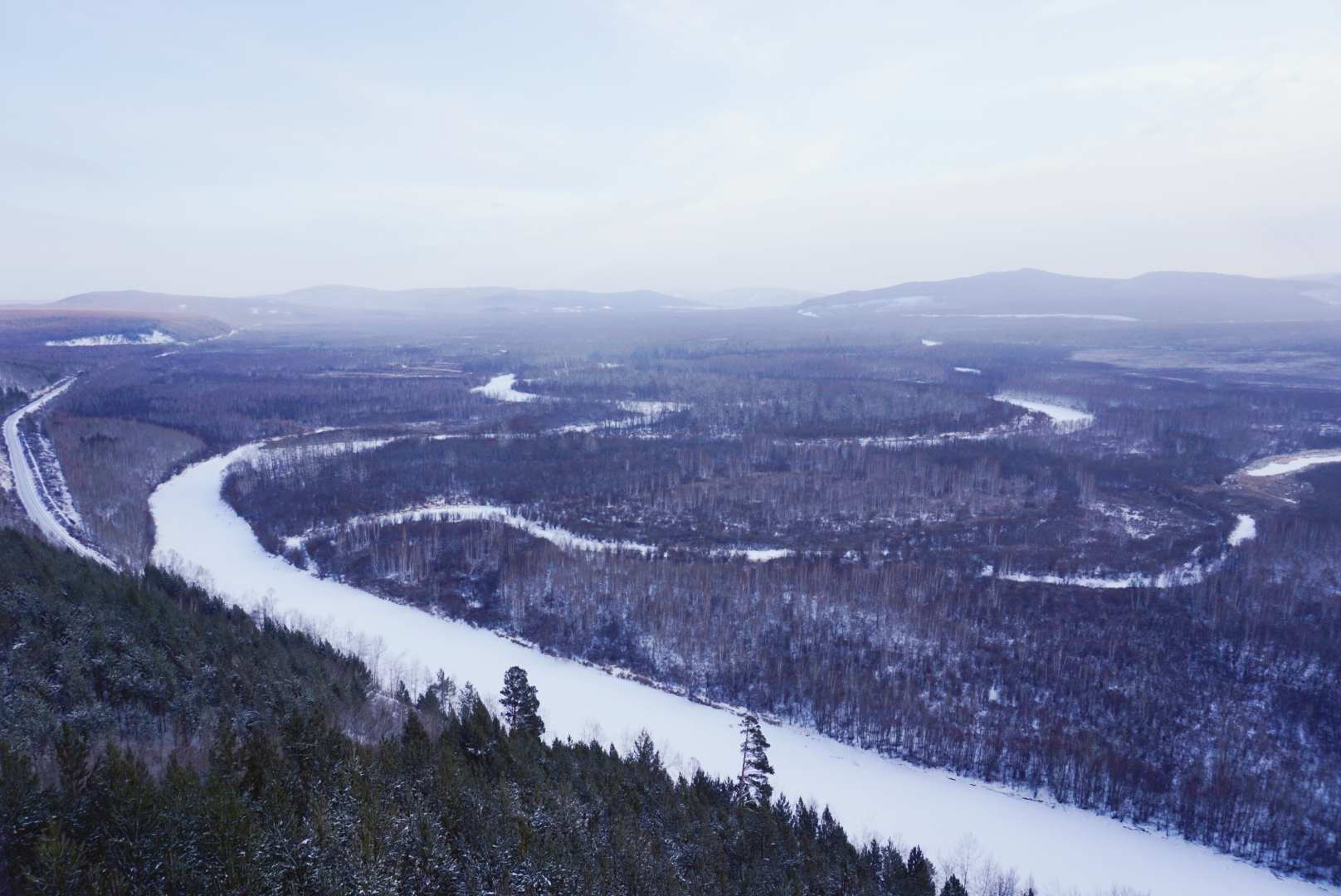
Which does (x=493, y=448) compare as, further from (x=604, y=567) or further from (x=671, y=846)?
(x=671, y=846)

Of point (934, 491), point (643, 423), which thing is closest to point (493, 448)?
point (643, 423)

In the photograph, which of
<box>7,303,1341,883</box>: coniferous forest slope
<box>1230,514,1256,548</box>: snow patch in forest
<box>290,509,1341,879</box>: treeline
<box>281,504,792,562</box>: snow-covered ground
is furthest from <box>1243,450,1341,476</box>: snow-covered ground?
<box>281,504,792,562</box>: snow-covered ground

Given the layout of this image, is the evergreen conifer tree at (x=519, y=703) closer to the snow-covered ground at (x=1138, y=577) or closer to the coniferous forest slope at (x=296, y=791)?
the coniferous forest slope at (x=296, y=791)

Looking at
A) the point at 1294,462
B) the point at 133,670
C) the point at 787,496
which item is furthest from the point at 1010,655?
the point at 1294,462

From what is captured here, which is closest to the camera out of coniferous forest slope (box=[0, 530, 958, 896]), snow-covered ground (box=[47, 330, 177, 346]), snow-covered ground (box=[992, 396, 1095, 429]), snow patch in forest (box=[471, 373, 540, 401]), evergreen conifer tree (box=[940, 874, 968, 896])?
coniferous forest slope (box=[0, 530, 958, 896])

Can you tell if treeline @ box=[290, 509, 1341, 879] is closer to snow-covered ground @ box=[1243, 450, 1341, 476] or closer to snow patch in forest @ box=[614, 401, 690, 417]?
snow-covered ground @ box=[1243, 450, 1341, 476]

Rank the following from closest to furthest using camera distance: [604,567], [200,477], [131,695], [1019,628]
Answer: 1. [131,695]
2. [1019,628]
3. [604,567]
4. [200,477]
